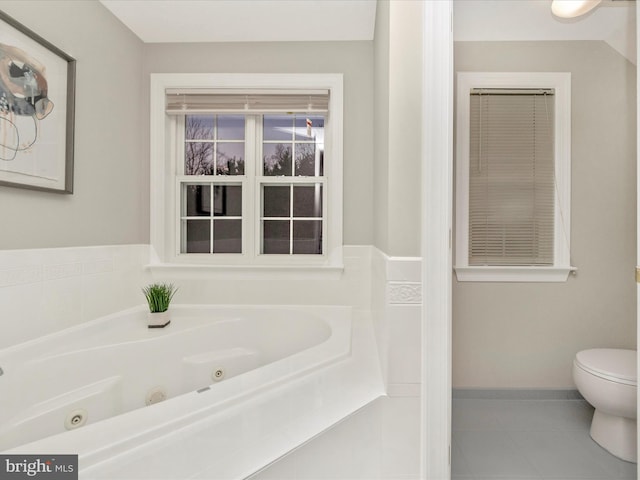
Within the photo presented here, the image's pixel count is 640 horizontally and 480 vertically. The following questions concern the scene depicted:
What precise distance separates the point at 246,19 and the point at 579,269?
2.67 metres

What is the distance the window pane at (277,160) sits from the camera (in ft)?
7.35

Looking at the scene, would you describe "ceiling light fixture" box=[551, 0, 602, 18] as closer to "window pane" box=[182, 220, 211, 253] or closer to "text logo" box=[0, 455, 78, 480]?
"window pane" box=[182, 220, 211, 253]

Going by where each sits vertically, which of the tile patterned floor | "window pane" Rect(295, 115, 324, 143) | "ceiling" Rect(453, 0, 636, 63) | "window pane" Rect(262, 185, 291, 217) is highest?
"ceiling" Rect(453, 0, 636, 63)

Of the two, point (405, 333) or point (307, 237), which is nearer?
point (405, 333)

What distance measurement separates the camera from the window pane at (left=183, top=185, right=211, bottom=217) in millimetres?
2262

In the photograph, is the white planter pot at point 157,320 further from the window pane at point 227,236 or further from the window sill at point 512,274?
the window sill at point 512,274

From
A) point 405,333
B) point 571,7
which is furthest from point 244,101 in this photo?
point 571,7

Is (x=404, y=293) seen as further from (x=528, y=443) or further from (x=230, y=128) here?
(x=230, y=128)

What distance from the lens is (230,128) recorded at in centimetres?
225

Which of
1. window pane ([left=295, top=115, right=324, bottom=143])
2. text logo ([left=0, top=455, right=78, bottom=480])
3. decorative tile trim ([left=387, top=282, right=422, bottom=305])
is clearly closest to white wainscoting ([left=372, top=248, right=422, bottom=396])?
decorative tile trim ([left=387, top=282, right=422, bottom=305])

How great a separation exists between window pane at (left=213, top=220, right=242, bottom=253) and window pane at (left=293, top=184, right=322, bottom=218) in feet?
1.44

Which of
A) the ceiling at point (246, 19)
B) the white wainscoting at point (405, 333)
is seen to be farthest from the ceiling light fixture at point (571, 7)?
the white wainscoting at point (405, 333)

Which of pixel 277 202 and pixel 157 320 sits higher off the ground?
pixel 277 202

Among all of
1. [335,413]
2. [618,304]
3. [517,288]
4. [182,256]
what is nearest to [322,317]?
[335,413]
